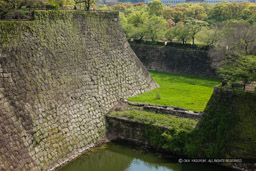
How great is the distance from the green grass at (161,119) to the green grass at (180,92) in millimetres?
2473

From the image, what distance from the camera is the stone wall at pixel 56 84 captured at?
14.4 m

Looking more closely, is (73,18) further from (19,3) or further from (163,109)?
(163,109)

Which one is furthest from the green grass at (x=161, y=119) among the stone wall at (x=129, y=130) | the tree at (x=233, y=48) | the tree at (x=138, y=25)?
the tree at (x=138, y=25)

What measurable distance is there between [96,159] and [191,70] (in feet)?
57.5

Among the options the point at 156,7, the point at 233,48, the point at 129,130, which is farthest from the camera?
the point at 156,7

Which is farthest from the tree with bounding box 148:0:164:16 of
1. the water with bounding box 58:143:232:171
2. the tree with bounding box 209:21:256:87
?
the water with bounding box 58:143:232:171

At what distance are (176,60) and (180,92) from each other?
8865 millimetres

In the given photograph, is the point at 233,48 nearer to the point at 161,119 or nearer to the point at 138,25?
the point at 161,119

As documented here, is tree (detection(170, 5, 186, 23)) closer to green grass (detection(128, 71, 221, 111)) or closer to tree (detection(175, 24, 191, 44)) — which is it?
tree (detection(175, 24, 191, 44))

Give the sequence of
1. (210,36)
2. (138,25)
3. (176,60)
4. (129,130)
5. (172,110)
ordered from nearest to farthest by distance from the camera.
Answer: (129,130) < (172,110) < (210,36) < (176,60) < (138,25)

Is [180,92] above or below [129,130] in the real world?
above

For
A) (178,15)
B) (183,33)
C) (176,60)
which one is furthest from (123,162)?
(178,15)

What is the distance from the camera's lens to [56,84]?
17.3m

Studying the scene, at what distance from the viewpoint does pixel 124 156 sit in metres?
17.9
